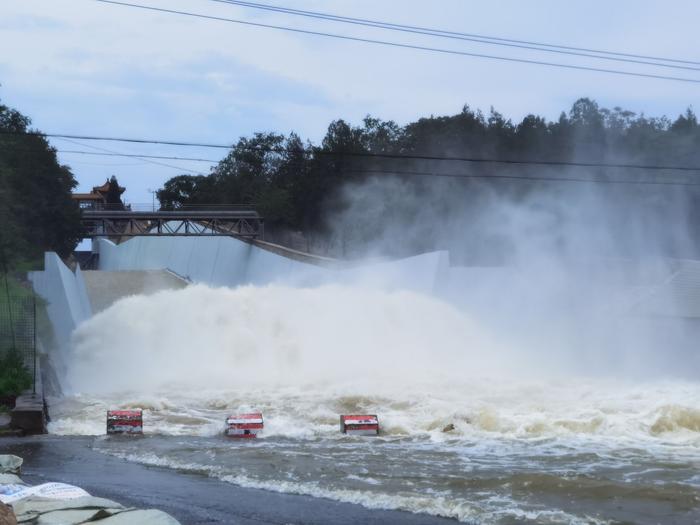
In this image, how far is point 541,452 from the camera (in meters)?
14.8

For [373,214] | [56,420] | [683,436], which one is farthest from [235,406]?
[373,214]

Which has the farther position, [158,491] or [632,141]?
[632,141]

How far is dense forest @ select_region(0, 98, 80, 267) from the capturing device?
39.7 meters

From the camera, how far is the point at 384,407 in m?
20.9

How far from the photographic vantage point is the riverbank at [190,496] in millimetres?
10172

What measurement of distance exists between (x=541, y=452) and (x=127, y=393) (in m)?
14.4

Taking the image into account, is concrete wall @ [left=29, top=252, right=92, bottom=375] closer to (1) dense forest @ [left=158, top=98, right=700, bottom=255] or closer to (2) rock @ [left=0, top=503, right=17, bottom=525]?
(1) dense forest @ [left=158, top=98, right=700, bottom=255]

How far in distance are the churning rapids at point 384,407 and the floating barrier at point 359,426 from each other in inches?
13.1

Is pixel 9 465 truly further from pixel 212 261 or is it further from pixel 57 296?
pixel 212 261

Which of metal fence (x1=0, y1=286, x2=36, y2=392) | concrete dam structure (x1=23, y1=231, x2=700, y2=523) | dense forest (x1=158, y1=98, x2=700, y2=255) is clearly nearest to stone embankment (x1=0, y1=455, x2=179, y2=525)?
concrete dam structure (x1=23, y1=231, x2=700, y2=523)

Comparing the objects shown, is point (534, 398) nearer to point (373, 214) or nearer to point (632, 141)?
point (632, 141)

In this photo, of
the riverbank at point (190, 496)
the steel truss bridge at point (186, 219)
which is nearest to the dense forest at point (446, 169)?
the steel truss bridge at point (186, 219)

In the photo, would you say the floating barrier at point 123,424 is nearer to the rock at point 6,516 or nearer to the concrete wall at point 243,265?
the rock at point 6,516

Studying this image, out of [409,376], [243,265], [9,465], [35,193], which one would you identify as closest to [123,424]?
[9,465]
